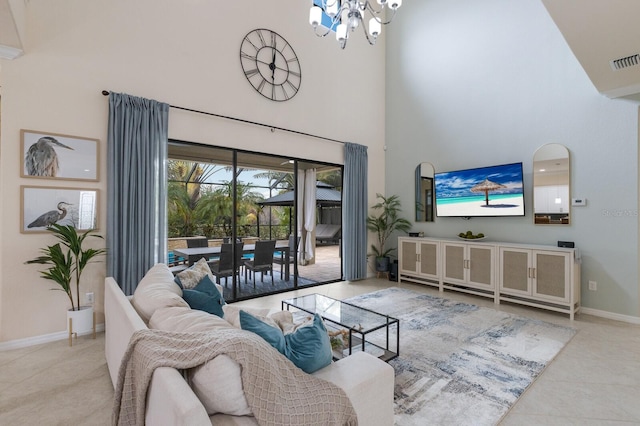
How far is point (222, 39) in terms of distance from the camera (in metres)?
4.28

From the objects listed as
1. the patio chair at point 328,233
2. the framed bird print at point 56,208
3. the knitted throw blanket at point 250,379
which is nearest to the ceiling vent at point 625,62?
the knitted throw blanket at point 250,379

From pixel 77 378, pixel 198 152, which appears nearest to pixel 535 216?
pixel 198 152

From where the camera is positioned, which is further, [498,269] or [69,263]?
[498,269]

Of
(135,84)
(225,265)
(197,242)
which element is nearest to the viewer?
(135,84)

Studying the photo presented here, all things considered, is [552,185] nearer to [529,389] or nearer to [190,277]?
[529,389]

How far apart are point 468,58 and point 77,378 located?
21.2 feet

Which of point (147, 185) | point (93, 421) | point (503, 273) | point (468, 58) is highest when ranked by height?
point (468, 58)

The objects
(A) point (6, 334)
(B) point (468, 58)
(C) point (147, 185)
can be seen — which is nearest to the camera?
(A) point (6, 334)

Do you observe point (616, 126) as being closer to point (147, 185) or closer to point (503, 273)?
point (503, 273)

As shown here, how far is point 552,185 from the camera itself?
424cm

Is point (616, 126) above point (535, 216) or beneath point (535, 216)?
above

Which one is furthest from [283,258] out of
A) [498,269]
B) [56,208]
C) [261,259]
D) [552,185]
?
[552,185]

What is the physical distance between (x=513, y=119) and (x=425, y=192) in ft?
5.74

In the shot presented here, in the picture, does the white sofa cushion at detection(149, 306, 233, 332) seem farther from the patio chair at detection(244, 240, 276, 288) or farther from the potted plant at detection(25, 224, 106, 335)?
the patio chair at detection(244, 240, 276, 288)
